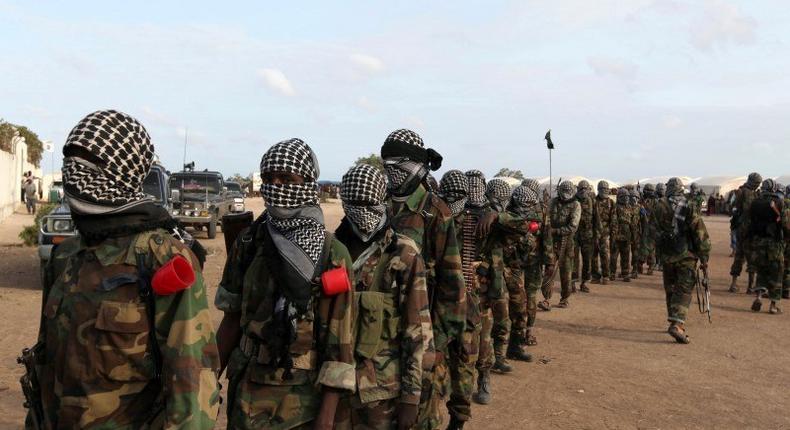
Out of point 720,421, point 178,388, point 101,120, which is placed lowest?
point 720,421

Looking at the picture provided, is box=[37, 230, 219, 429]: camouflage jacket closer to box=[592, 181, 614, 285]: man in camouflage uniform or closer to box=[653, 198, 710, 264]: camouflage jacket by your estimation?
box=[653, 198, 710, 264]: camouflage jacket

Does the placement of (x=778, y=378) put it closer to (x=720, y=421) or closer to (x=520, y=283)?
(x=720, y=421)

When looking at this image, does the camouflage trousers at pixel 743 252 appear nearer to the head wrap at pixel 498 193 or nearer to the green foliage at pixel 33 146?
the head wrap at pixel 498 193

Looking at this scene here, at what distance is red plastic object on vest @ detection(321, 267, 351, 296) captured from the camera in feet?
8.82

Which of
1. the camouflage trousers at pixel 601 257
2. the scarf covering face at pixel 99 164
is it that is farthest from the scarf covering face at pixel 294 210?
the camouflage trousers at pixel 601 257

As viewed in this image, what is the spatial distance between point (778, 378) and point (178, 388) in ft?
22.8

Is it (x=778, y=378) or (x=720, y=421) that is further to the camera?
(x=778, y=378)

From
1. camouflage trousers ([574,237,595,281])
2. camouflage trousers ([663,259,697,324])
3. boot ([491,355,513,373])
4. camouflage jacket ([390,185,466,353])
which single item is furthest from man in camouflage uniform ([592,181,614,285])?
camouflage jacket ([390,185,466,353])

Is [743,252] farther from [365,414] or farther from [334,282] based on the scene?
[334,282]

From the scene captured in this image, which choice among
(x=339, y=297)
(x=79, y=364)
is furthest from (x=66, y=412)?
(x=339, y=297)

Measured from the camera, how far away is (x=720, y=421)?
5793 millimetres

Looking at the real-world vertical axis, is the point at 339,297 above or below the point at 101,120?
below

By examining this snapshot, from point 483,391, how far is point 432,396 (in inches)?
98.9

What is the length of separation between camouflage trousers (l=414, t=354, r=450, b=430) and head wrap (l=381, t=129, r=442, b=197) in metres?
0.99
